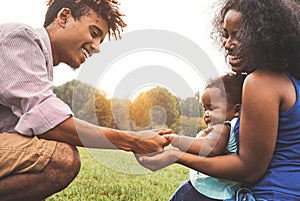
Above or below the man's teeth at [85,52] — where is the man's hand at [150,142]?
below

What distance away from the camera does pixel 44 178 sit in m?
2.30

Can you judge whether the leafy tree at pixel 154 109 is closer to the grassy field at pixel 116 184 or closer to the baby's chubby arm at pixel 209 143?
the grassy field at pixel 116 184

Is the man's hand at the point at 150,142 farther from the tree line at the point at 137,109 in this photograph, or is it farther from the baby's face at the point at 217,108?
the tree line at the point at 137,109

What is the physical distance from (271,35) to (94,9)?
121 centimetres

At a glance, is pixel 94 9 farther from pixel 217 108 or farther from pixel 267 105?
pixel 267 105

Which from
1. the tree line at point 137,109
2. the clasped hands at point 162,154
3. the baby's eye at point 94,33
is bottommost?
the tree line at point 137,109

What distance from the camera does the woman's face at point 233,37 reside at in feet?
7.50

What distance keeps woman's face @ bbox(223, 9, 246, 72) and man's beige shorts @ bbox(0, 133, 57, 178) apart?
912 mm

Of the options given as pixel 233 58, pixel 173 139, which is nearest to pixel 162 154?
pixel 173 139

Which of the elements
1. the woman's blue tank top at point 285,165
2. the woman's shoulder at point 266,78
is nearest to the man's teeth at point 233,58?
the woman's shoulder at point 266,78

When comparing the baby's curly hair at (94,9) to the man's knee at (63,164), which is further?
the baby's curly hair at (94,9)

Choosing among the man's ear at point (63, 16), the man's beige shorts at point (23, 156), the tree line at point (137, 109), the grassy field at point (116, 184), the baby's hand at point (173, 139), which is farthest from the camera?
the grassy field at point (116, 184)

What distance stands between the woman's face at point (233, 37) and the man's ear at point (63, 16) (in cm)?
98

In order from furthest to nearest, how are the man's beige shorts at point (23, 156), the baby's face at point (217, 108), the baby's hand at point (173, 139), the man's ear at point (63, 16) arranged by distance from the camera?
the man's ear at point (63, 16) < the baby's face at point (217, 108) < the baby's hand at point (173, 139) < the man's beige shorts at point (23, 156)
